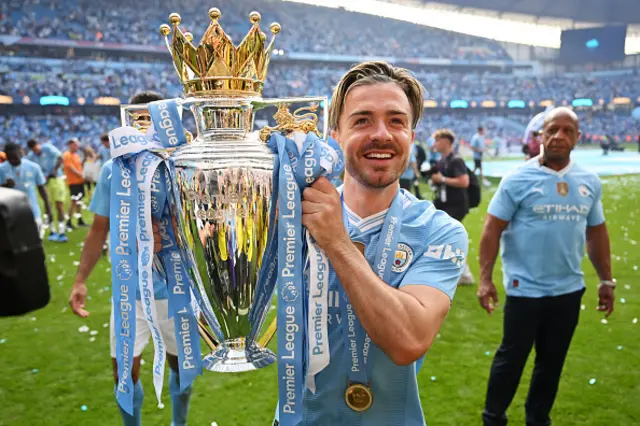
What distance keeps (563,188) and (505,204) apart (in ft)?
1.08

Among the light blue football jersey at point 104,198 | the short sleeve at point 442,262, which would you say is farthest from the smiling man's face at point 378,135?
the light blue football jersey at point 104,198

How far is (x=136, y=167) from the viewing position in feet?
4.07

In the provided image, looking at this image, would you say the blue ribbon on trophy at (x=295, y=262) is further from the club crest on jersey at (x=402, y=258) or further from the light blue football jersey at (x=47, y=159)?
the light blue football jersey at (x=47, y=159)

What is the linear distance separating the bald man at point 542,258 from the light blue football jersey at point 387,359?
166cm

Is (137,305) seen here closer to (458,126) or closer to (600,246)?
(600,246)

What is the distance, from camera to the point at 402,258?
143 centimetres

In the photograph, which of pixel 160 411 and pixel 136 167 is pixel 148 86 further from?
pixel 136 167

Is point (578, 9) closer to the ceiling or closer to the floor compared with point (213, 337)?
closer to the ceiling

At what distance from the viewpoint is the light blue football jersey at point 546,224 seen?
115 inches

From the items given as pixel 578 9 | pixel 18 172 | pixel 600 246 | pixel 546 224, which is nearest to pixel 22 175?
pixel 18 172

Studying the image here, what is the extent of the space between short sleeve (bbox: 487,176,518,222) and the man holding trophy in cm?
172

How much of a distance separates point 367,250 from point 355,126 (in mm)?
346

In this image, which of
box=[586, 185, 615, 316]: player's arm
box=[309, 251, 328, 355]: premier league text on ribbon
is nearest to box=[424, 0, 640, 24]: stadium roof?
box=[586, 185, 615, 316]: player's arm

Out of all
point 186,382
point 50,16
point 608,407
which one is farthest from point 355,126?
point 50,16
